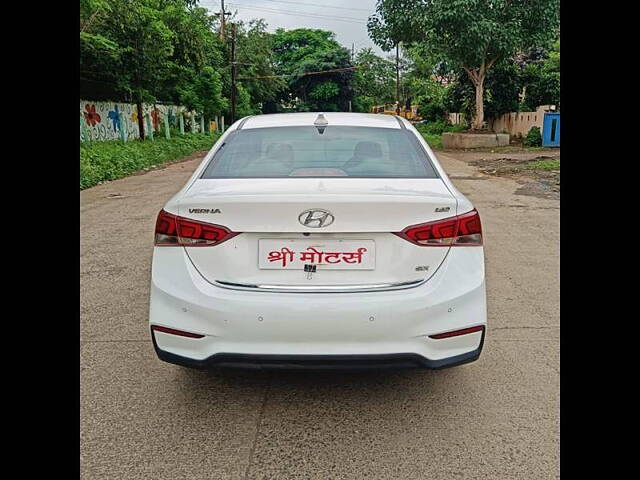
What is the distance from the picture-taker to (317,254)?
2.59 meters

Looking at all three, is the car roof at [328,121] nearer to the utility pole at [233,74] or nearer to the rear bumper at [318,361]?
the rear bumper at [318,361]

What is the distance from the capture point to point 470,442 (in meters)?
2.69

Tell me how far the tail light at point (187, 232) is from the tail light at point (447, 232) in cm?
81

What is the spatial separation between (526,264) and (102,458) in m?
4.63

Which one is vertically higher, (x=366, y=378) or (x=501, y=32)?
(x=501, y=32)

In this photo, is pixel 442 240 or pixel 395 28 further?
pixel 395 28

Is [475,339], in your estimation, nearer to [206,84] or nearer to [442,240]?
[442,240]

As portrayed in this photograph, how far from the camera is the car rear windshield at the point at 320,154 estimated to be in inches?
126

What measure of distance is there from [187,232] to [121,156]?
14.9m

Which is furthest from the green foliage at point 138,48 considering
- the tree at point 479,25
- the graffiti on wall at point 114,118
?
the tree at point 479,25

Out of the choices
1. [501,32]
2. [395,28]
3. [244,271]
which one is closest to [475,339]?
[244,271]

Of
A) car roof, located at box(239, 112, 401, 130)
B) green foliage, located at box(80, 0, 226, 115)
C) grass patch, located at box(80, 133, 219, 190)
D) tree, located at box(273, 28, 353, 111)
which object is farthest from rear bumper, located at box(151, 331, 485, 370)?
tree, located at box(273, 28, 353, 111)

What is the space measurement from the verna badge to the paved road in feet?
3.35
